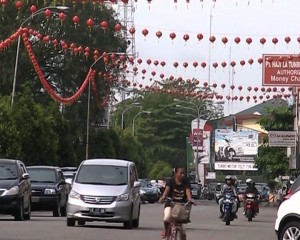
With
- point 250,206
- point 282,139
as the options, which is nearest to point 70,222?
point 250,206

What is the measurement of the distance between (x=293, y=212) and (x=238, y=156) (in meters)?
102

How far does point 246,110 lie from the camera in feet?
583

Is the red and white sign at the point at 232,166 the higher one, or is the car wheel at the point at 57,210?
the car wheel at the point at 57,210

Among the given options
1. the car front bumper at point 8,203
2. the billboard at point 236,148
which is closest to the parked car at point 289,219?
the car front bumper at point 8,203

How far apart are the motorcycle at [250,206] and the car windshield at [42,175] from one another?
26.6 ft

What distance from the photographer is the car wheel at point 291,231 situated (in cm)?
1892

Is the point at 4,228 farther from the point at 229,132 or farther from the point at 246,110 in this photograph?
the point at 246,110

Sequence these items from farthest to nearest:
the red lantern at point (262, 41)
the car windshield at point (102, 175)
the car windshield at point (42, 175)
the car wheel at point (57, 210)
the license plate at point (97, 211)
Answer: the red lantern at point (262, 41) → the car windshield at point (42, 175) → the car wheel at point (57, 210) → the car windshield at point (102, 175) → the license plate at point (97, 211)

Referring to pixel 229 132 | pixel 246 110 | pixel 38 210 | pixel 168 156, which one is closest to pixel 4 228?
pixel 38 210

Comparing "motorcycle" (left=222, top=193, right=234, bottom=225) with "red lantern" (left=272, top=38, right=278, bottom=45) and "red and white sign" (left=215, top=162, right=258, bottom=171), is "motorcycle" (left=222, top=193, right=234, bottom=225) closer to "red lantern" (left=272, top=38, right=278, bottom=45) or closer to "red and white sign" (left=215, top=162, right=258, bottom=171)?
"red lantern" (left=272, top=38, right=278, bottom=45)

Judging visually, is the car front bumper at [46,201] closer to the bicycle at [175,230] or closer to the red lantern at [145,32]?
the red lantern at [145,32]

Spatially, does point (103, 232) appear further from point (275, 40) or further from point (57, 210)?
point (275, 40)

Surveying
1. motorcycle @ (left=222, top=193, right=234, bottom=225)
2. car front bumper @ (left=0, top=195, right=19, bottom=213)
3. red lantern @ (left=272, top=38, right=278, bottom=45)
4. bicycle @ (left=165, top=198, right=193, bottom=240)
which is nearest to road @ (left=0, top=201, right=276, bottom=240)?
car front bumper @ (left=0, top=195, right=19, bottom=213)

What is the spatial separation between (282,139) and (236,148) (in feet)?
182
